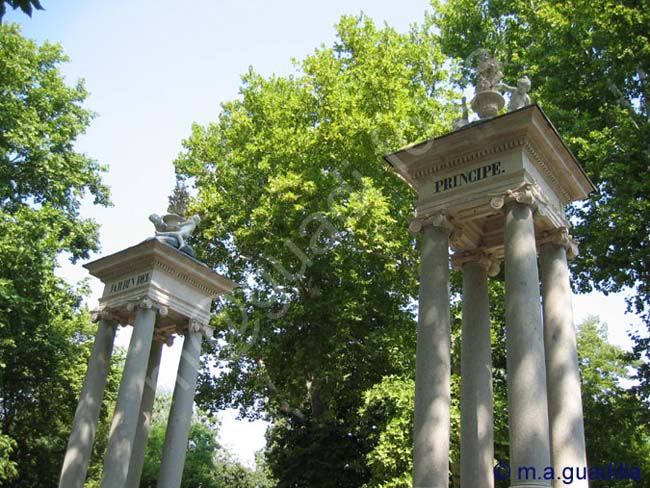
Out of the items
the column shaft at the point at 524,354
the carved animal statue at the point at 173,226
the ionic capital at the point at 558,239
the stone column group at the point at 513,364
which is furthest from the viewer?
the carved animal statue at the point at 173,226

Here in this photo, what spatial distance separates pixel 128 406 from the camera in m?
15.9

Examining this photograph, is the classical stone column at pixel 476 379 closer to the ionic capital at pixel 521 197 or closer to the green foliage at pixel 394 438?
the ionic capital at pixel 521 197

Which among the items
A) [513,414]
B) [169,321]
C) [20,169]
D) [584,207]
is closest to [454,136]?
[513,414]

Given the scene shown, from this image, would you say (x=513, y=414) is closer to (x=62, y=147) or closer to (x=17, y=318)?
(x=17, y=318)

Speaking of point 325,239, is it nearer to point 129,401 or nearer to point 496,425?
point 496,425

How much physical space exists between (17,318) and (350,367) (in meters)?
13.7

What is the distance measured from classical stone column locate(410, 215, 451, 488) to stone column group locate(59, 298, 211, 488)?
8.20 m

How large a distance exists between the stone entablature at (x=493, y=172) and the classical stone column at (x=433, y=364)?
2.09 feet

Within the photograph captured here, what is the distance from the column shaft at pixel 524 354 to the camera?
9.19 m

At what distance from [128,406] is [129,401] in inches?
5.0

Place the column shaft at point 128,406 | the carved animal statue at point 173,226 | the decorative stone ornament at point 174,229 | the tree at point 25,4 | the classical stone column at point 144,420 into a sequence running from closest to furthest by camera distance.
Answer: the tree at point 25,4 → the column shaft at point 128,406 → the classical stone column at point 144,420 → the decorative stone ornament at point 174,229 → the carved animal statue at point 173,226

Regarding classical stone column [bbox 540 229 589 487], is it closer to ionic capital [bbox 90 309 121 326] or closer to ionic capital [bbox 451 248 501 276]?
ionic capital [bbox 451 248 501 276]

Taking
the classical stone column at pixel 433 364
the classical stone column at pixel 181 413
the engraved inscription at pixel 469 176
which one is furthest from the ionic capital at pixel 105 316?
the engraved inscription at pixel 469 176

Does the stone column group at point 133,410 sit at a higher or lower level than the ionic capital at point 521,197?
lower
